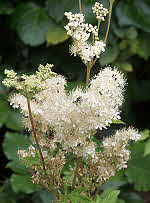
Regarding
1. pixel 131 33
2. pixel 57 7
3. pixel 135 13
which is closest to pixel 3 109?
pixel 57 7

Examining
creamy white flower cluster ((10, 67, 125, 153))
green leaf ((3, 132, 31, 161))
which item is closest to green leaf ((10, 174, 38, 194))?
green leaf ((3, 132, 31, 161))

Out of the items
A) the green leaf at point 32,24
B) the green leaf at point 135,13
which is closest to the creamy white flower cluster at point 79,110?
the green leaf at point 135,13

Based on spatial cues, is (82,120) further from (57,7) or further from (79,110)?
(57,7)

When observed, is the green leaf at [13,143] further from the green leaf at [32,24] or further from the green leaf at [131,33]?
the green leaf at [131,33]

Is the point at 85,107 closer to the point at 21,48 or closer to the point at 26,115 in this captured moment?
the point at 26,115

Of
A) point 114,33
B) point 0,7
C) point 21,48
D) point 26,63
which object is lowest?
point 26,63

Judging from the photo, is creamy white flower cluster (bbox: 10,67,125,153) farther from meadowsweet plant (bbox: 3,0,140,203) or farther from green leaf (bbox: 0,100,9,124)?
green leaf (bbox: 0,100,9,124)

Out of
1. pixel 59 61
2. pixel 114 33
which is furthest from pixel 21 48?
pixel 59 61
